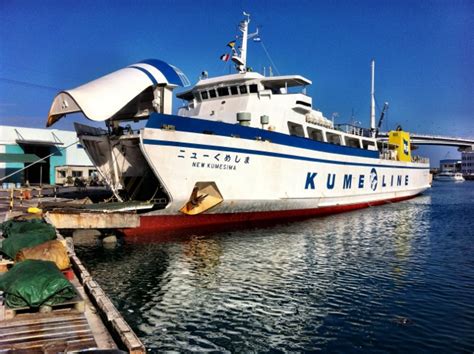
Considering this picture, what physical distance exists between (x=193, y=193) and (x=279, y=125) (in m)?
7.74

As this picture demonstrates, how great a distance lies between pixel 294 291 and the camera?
11242 millimetres

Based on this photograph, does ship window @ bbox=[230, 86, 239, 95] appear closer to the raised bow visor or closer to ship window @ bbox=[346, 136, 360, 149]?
the raised bow visor

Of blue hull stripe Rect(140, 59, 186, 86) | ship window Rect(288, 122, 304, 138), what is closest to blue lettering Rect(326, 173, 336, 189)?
ship window Rect(288, 122, 304, 138)

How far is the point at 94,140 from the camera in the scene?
A: 2022 centimetres

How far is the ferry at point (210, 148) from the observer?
59.7 ft

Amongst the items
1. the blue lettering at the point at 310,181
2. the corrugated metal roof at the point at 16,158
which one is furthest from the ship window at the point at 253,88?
the corrugated metal roof at the point at 16,158

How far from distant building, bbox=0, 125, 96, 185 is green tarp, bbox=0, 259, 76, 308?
38.7 m

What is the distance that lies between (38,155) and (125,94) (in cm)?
3739

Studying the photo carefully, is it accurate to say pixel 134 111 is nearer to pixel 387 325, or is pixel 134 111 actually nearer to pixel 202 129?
pixel 202 129

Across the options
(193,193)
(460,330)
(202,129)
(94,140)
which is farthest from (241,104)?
(460,330)

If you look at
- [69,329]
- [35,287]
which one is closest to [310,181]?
[35,287]

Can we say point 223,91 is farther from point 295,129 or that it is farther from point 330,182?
point 330,182

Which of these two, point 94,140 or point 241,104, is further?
point 241,104

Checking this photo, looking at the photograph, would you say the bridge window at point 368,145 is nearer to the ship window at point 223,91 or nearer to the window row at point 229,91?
the window row at point 229,91
